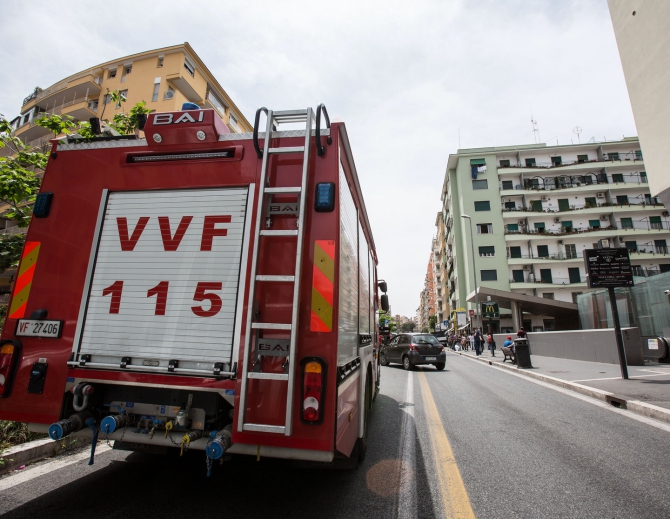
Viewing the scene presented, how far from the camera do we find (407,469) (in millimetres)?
3734

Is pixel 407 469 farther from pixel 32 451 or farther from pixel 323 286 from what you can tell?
pixel 32 451

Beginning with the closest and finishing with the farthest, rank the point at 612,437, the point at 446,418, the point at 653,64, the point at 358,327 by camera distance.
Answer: the point at 358,327
the point at 612,437
the point at 446,418
the point at 653,64

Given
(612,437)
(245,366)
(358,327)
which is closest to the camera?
(245,366)

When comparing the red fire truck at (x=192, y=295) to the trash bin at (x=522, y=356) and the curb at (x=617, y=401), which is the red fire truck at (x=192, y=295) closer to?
the curb at (x=617, y=401)

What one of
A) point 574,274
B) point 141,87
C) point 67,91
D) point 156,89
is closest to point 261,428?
point 156,89

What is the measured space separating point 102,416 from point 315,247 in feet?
6.87

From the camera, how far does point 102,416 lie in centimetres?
281

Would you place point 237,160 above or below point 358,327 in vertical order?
above

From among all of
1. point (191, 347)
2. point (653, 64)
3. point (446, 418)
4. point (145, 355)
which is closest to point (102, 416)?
point (145, 355)

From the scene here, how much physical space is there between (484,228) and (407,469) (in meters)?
46.0

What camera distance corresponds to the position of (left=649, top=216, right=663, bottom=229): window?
1670 inches

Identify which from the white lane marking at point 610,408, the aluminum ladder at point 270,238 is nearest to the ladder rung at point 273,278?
the aluminum ladder at point 270,238

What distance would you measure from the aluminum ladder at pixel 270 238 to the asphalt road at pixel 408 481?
102cm

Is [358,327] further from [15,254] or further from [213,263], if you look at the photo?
[15,254]
